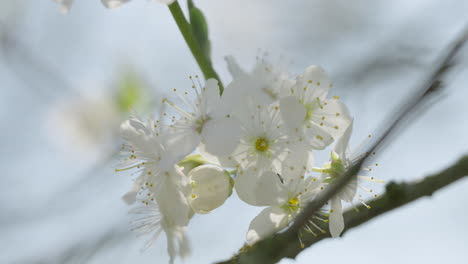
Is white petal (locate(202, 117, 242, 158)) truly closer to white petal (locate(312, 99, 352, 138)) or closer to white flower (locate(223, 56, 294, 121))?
white flower (locate(223, 56, 294, 121))

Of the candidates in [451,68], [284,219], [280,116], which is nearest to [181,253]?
[284,219]

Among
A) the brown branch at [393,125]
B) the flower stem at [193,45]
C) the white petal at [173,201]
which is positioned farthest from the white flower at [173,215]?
the brown branch at [393,125]

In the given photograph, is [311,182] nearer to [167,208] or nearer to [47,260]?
[167,208]

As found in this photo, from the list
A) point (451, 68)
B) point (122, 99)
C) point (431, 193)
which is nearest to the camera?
point (451, 68)

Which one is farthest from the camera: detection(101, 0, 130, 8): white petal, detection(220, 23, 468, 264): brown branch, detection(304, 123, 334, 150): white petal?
detection(304, 123, 334, 150): white petal

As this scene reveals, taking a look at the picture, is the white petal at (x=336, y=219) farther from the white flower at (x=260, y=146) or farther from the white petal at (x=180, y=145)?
the white petal at (x=180, y=145)

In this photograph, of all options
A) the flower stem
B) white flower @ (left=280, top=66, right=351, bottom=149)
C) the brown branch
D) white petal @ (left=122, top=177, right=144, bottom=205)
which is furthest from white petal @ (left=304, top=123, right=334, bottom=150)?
the brown branch

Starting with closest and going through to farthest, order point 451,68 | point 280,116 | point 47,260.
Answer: point 451,68, point 280,116, point 47,260

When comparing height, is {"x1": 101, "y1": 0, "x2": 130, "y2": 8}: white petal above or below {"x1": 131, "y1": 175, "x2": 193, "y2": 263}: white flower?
above
